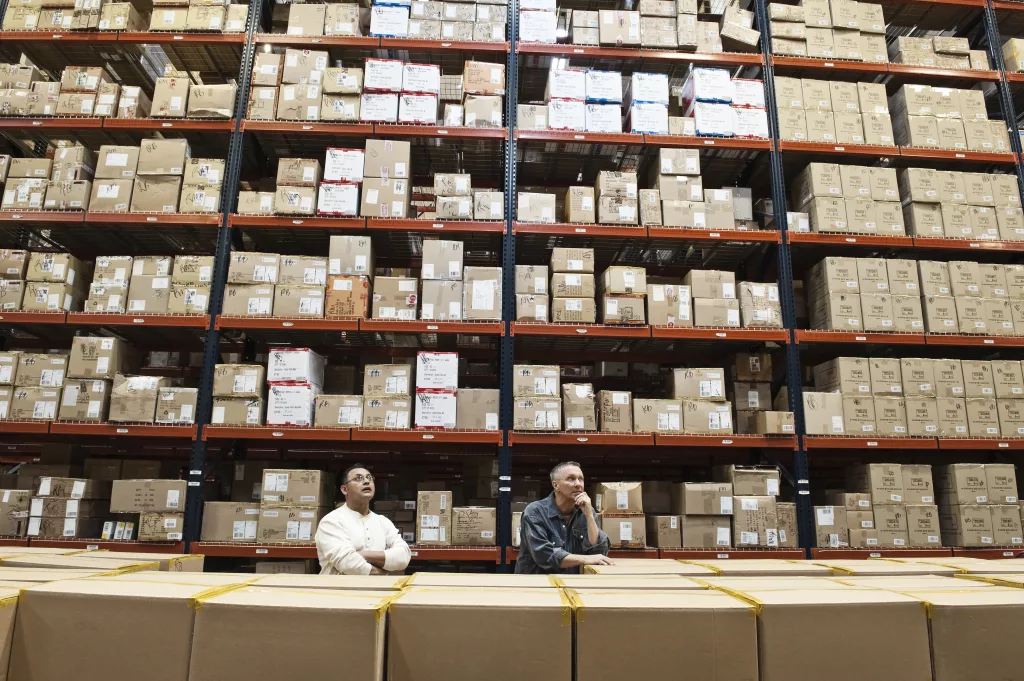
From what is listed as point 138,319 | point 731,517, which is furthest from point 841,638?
point 138,319

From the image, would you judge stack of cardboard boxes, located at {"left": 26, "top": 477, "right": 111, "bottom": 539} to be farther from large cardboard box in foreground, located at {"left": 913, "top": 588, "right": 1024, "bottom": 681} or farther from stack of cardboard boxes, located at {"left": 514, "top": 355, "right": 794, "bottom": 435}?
large cardboard box in foreground, located at {"left": 913, "top": 588, "right": 1024, "bottom": 681}

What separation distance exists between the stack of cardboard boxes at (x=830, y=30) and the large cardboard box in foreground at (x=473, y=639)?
235 inches

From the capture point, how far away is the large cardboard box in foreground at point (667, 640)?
148 centimetres

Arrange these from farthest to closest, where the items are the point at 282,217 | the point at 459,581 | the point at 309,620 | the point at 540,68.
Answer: the point at 540,68, the point at 282,217, the point at 459,581, the point at 309,620

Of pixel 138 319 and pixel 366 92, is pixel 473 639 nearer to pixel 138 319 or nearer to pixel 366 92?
pixel 138 319

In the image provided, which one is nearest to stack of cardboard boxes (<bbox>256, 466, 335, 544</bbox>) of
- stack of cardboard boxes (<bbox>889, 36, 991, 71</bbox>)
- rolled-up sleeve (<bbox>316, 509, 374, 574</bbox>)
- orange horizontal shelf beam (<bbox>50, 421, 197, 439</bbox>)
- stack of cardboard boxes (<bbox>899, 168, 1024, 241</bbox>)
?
orange horizontal shelf beam (<bbox>50, 421, 197, 439</bbox>)

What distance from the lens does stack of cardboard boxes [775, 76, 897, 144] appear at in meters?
5.54

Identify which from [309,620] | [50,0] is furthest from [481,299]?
[50,0]

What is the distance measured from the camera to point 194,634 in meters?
1.45

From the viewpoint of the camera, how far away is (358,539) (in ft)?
11.3

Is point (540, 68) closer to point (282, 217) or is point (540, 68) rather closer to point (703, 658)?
point (282, 217)

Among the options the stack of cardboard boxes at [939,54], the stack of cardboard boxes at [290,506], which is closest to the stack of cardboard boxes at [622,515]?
the stack of cardboard boxes at [290,506]

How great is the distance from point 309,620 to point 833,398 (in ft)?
15.6

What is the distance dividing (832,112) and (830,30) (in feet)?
2.91
